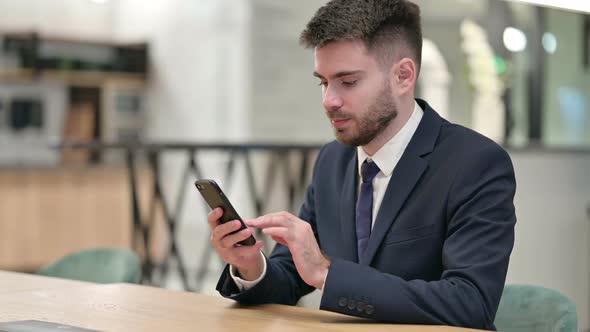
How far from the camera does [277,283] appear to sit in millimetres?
2242

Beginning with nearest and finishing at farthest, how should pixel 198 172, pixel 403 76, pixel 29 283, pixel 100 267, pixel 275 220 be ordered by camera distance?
pixel 275 220 → pixel 403 76 → pixel 29 283 → pixel 100 267 → pixel 198 172

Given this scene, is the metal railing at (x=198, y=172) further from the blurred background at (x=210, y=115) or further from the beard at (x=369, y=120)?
the beard at (x=369, y=120)

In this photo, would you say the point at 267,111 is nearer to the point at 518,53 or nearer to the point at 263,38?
the point at 263,38

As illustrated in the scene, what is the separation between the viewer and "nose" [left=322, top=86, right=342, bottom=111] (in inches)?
82.1

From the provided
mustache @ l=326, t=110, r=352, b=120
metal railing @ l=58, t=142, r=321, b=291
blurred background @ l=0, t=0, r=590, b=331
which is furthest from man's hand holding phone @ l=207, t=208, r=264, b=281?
metal railing @ l=58, t=142, r=321, b=291

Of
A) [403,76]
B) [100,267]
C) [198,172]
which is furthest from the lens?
[198,172]

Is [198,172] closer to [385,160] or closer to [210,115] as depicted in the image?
[210,115]

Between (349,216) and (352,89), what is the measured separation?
306 mm

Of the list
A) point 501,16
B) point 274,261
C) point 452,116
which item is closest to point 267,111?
point 452,116

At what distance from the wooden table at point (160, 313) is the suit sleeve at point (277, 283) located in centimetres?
3

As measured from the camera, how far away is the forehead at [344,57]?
2.09 meters

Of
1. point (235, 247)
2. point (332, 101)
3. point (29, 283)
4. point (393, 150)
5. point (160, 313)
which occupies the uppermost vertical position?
point (332, 101)

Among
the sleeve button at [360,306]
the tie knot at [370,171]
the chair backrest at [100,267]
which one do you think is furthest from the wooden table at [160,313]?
the chair backrest at [100,267]

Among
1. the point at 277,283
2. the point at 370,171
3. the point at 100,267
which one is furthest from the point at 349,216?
the point at 100,267
